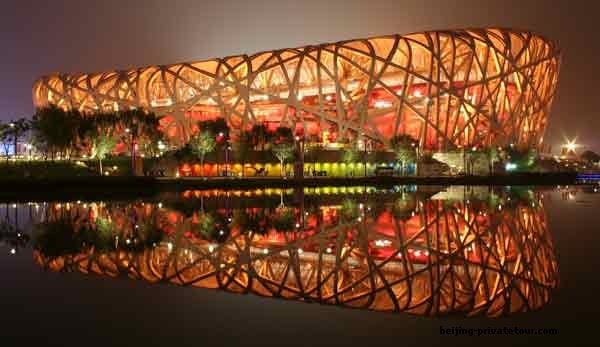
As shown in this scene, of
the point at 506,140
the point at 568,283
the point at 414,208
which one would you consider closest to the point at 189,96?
the point at 506,140

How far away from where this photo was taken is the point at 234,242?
43.3ft

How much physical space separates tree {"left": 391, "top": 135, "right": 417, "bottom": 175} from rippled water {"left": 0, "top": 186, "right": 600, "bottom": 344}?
46.3 metres

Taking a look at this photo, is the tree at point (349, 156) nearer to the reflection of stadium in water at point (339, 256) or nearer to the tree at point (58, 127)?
the tree at point (58, 127)

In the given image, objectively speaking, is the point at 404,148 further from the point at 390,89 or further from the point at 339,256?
the point at 339,256

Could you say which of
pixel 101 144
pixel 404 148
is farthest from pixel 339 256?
pixel 404 148

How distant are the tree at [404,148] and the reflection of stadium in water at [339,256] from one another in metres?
44.1

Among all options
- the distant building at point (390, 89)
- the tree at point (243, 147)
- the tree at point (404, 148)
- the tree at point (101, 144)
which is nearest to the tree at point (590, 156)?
the distant building at point (390, 89)

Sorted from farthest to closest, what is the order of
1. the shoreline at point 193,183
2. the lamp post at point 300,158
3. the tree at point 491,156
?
the tree at point 491,156
the lamp post at point 300,158
the shoreline at point 193,183

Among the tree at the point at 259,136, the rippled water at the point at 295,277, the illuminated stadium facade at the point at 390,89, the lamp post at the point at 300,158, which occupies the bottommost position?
the rippled water at the point at 295,277

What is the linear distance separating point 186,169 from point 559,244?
52323mm

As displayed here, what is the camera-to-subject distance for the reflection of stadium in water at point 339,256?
8086 millimetres

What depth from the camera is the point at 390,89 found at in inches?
2689

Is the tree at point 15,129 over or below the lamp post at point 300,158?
over

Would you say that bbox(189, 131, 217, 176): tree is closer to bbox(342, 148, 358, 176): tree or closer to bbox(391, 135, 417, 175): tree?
bbox(342, 148, 358, 176): tree
